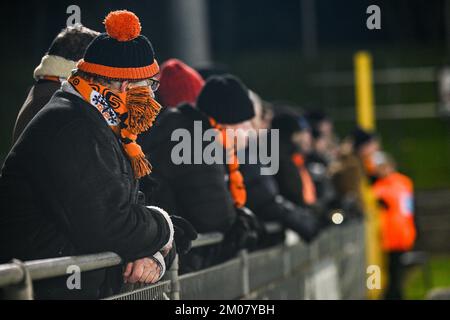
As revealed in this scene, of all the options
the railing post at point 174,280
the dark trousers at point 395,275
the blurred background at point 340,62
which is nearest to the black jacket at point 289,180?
the railing post at point 174,280

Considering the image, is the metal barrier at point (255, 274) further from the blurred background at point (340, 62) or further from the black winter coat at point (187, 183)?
the blurred background at point (340, 62)

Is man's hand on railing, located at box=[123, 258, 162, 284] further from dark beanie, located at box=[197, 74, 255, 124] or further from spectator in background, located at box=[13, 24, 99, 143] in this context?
dark beanie, located at box=[197, 74, 255, 124]

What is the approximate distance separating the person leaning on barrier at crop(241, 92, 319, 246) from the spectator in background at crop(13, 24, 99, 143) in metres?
2.13

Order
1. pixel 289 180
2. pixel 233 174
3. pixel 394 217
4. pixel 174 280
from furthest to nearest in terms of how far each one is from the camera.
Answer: pixel 394 217, pixel 289 180, pixel 233 174, pixel 174 280

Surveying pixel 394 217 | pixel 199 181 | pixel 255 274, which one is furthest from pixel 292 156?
pixel 394 217

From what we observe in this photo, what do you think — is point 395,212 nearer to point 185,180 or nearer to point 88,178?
point 185,180

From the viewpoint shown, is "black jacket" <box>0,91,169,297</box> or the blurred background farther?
the blurred background

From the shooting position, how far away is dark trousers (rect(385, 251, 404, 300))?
50.3 feet

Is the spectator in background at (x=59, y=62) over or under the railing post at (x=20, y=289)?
over

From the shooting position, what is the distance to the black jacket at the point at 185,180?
5512 mm

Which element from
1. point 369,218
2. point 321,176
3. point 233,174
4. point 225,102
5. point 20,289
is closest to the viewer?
point 20,289

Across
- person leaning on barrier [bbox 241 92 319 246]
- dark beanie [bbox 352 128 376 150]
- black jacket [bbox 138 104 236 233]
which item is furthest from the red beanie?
dark beanie [bbox 352 128 376 150]

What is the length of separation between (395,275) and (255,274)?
902cm

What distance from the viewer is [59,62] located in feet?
15.6
